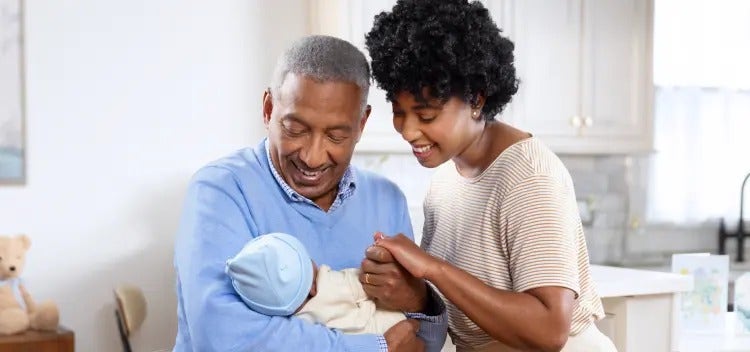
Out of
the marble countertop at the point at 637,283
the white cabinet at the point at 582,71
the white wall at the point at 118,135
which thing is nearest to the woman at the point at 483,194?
the marble countertop at the point at 637,283

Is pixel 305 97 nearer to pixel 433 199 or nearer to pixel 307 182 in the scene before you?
pixel 307 182

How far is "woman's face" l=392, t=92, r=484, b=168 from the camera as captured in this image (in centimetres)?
161

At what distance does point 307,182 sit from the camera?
157 cm

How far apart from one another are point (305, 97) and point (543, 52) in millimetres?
2363

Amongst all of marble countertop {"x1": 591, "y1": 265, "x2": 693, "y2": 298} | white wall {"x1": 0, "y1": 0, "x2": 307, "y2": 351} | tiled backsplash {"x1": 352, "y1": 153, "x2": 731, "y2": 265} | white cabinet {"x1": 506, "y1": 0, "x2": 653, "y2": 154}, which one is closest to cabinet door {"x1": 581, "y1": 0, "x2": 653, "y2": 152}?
white cabinet {"x1": 506, "y1": 0, "x2": 653, "y2": 154}

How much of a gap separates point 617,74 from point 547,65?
1.25 feet

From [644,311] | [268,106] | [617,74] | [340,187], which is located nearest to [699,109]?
[617,74]

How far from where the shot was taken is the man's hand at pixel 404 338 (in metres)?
1.50

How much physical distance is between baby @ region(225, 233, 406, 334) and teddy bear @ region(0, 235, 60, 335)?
4.88ft

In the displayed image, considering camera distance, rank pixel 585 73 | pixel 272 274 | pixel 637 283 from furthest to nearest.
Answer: pixel 585 73 → pixel 637 283 → pixel 272 274

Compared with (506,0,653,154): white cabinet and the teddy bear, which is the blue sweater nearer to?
the teddy bear

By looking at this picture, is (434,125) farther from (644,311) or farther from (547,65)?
(547,65)

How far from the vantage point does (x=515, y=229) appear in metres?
1.56

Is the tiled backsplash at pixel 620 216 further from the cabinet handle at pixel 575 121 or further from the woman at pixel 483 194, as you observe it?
the woman at pixel 483 194
